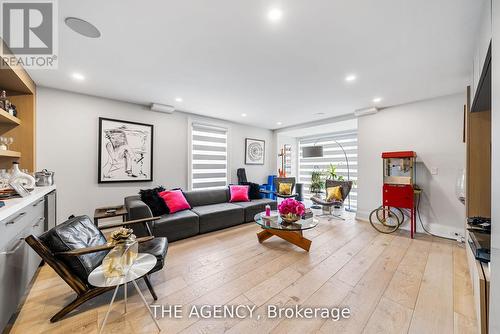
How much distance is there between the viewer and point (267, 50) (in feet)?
6.89

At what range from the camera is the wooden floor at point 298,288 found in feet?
5.01

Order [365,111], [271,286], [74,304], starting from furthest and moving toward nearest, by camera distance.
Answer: [365,111] → [271,286] → [74,304]

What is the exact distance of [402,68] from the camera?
2447 mm

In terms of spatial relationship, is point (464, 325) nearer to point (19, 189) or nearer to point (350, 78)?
point (350, 78)

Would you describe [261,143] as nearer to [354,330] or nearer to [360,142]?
[360,142]

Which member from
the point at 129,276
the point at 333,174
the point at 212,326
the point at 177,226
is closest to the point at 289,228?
the point at 212,326

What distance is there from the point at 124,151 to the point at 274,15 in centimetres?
344

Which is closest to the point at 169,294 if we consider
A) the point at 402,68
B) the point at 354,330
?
the point at 354,330

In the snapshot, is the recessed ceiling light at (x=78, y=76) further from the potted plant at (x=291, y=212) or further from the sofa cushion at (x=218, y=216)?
the potted plant at (x=291, y=212)

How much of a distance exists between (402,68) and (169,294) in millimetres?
3708

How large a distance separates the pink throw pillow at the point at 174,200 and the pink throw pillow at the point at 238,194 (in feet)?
3.66

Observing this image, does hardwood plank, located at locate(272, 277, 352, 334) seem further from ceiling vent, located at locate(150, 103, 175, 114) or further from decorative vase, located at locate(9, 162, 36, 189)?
ceiling vent, located at locate(150, 103, 175, 114)

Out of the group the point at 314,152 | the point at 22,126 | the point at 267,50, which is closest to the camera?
Result: the point at 267,50

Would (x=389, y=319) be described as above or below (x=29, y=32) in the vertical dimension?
below
